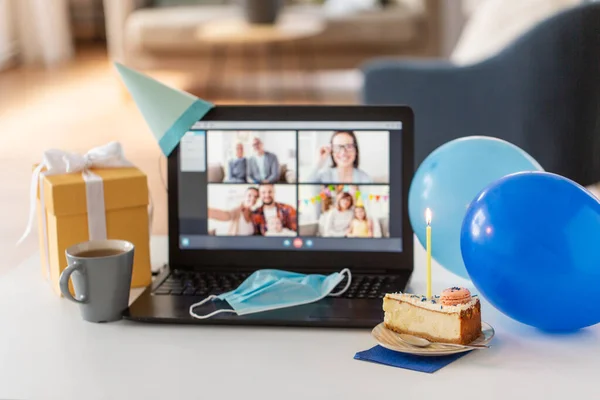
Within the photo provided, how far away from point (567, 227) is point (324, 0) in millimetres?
4806

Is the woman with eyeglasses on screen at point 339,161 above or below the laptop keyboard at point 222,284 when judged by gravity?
above

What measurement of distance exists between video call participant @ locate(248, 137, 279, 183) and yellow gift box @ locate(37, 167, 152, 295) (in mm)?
153

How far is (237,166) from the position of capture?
1.30 metres

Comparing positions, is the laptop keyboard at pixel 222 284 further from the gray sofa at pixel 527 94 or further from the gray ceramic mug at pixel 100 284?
the gray sofa at pixel 527 94

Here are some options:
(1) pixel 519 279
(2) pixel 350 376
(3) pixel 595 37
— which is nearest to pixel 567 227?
(1) pixel 519 279

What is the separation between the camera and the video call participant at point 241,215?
130 cm

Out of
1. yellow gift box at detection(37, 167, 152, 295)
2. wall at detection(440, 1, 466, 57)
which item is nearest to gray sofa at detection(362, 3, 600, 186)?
yellow gift box at detection(37, 167, 152, 295)

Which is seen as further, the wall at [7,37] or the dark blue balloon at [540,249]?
the wall at [7,37]

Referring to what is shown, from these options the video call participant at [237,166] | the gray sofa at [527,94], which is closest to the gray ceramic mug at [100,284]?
the video call participant at [237,166]

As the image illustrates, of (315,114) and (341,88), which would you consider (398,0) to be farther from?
(315,114)

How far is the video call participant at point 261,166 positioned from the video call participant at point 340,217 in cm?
9

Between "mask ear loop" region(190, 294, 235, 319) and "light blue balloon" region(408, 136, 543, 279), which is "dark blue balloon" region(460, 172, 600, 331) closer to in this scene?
"light blue balloon" region(408, 136, 543, 279)

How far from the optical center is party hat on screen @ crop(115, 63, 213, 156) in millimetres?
1284

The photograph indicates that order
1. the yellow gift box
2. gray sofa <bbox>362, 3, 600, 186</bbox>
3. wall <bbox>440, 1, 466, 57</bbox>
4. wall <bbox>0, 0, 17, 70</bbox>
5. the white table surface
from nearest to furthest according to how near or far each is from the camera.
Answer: the white table surface → the yellow gift box → gray sofa <bbox>362, 3, 600, 186</bbox> → wall <bbox>440, 1, 466, 57</bbox> → wall <bbox>0, 0, 17, 70</bbox>
